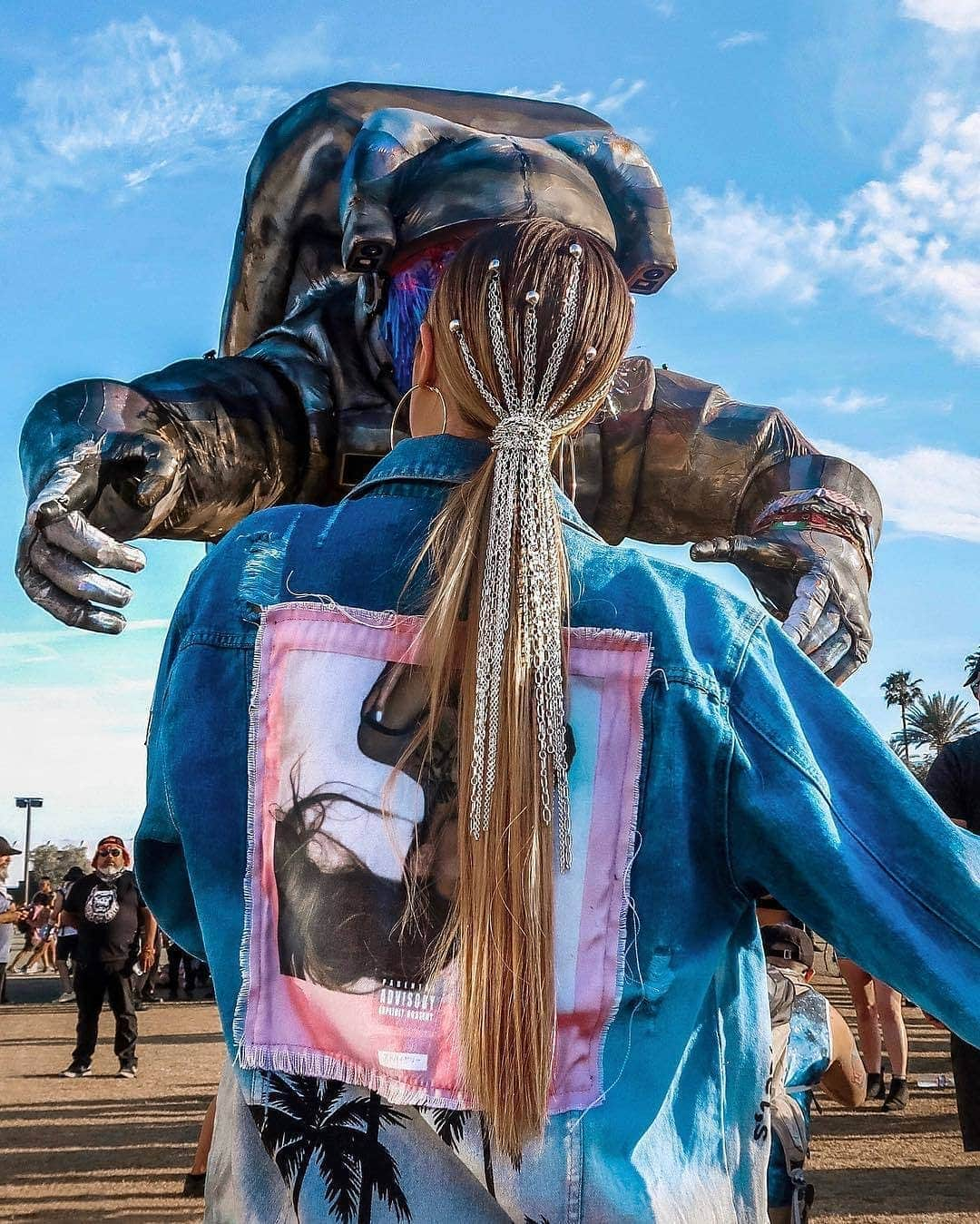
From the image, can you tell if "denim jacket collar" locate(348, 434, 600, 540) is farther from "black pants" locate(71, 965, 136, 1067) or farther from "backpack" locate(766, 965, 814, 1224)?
"black pants" locate(71, 965, 136, 1067)

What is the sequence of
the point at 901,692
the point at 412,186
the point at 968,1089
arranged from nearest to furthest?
1. the point at 412,186
2. the point at 968,1089
3. the point at 901,692

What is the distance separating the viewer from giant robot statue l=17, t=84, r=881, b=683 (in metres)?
3.17

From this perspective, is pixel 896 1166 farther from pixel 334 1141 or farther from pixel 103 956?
pixel 103 956

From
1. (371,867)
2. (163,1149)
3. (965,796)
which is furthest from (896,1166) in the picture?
(371,867)

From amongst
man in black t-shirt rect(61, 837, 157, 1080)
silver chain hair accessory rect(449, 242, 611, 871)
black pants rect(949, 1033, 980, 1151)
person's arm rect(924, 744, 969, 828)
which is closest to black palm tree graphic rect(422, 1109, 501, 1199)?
silver chain hair accessory rect(449, 242, 611, 871)

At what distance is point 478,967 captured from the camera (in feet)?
4.08

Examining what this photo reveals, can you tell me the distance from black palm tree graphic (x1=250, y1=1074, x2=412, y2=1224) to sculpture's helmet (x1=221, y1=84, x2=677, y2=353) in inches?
91.1

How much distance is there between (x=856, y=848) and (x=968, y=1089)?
3.89 m

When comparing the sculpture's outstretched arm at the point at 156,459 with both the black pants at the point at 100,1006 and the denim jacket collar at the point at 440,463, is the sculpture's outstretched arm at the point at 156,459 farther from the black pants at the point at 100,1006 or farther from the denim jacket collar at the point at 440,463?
the black pants at the point at 100,1006

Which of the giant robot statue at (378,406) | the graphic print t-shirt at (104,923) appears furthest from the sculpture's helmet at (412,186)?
A: the graphic print t-shirt at (104,923)

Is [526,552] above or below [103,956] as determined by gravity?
above

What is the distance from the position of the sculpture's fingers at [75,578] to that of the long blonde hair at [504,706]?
4.93 ft

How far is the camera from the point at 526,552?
132 cm

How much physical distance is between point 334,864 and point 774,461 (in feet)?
8.75
